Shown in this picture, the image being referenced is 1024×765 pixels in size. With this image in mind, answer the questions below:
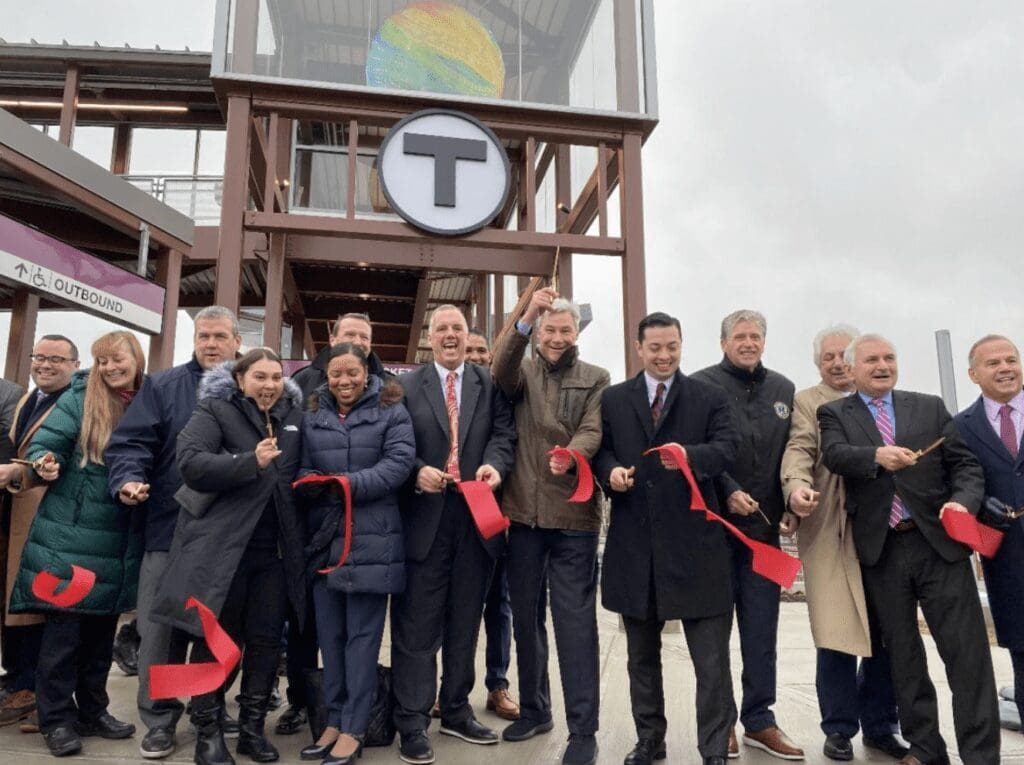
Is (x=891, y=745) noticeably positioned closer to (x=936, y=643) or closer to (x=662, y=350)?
(x=936, y=643)

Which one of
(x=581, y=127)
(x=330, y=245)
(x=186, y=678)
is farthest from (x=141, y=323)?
(x=186, y=678)

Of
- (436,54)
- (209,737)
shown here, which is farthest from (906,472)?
(436,54)

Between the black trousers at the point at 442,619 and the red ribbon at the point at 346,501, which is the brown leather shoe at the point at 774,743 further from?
the red ribbon at the point at 346,501

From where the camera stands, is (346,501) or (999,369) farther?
(999,369)

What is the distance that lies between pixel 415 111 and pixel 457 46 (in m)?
0.95

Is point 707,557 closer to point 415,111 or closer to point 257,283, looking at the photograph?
point 415,111

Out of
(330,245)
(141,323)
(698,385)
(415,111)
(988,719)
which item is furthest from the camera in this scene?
(141,323)

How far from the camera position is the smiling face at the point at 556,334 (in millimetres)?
3303

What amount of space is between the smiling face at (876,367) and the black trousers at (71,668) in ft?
11.7

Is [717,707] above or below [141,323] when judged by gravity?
below

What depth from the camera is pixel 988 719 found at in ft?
Result: 9.20

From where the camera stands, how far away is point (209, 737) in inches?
114

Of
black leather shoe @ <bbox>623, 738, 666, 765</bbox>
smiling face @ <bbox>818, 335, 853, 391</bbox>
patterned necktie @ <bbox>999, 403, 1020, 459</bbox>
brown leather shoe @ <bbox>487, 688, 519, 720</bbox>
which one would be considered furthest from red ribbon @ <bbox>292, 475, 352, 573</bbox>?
patterned necktie @ <bbox>999, 403, 1020, 459</bbox>

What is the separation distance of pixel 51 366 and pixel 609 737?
325 centimetres
